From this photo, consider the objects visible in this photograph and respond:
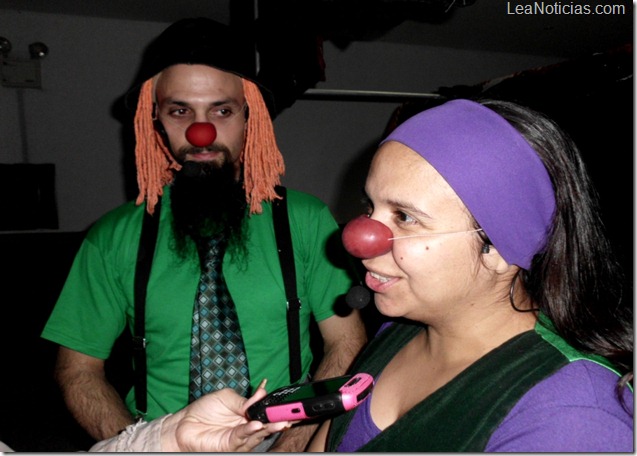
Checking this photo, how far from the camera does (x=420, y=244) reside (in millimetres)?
968

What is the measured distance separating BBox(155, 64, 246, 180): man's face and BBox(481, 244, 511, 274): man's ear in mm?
1066

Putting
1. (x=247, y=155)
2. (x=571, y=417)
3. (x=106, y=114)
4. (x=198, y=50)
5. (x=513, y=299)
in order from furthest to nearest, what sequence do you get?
(x=106, y=114) → (x=247, y=155) → (x=198, y=50) → (x=513, y=299) → (x=571, y=417)

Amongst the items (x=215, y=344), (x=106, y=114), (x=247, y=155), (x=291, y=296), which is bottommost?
(x=215, y=344)

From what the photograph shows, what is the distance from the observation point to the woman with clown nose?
0.90 meters

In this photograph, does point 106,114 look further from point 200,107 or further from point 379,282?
point 379,282

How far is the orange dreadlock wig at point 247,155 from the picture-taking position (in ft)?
5.92

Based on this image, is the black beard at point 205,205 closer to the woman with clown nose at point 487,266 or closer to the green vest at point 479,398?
the woman with clown nose at point 487,266

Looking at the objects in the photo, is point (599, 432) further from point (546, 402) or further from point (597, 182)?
point (597, 182)

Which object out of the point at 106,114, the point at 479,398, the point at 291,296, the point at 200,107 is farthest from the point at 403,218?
the point at 106,114

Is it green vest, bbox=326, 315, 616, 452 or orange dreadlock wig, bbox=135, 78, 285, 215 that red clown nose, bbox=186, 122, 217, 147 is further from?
green vest, bbox=326, 315, 616, 452

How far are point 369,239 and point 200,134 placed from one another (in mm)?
883

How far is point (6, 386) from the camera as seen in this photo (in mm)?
3363

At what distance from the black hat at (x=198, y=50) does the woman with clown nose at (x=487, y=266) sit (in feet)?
3.04

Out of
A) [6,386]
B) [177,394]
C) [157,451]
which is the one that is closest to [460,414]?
[157,451]
